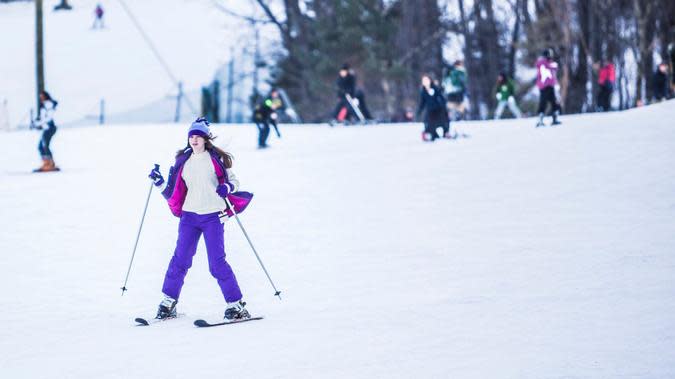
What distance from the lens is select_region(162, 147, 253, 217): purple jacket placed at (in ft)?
30.3

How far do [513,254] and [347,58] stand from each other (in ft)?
144

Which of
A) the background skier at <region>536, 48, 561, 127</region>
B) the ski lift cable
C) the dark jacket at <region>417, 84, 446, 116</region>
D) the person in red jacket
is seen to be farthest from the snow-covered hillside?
the background skier at <region>536, 48, 561, 127</region>

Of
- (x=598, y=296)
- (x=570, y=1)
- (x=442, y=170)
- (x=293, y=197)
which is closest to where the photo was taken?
(x=598, y=296)

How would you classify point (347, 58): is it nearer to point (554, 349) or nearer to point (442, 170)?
point (442, 170)

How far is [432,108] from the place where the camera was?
73.0ft

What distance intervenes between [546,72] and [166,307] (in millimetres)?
13850

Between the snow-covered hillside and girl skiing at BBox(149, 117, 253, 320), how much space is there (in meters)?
36.3

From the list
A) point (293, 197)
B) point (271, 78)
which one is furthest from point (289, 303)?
point (271, 78)

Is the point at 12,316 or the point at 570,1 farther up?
the point at 570,1

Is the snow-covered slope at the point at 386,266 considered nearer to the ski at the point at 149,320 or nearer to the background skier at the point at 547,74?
the ski at the point at 149,320

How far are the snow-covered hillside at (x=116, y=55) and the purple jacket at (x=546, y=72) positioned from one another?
26.2 metres

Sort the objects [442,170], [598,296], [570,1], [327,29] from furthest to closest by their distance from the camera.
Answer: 1. [327,29]
2. [570,1]
3. [442,170]
4. [598,296]

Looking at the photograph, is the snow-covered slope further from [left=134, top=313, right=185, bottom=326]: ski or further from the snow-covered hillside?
the snow-covered hillside

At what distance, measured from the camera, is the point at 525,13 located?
45500mm
